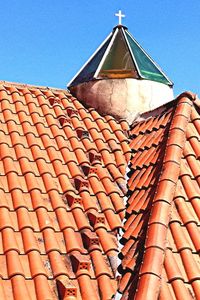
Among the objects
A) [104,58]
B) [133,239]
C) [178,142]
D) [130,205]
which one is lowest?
[133,239]

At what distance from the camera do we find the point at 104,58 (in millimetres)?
10055

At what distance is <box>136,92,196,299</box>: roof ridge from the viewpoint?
5.27 metres

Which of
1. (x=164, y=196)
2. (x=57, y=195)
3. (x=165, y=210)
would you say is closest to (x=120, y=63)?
(x=57, y=195)

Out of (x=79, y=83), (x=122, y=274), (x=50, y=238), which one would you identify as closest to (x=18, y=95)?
(x=79, y=83)

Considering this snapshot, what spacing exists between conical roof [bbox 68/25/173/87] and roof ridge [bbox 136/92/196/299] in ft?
5.65

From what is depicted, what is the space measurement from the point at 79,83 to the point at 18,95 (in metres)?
1.28

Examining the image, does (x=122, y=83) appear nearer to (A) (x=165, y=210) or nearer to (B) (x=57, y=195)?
(B) (x=57, y=195)

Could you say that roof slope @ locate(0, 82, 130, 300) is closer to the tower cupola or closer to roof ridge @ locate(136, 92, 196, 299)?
the tower cupola

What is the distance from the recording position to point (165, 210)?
20.0 ft

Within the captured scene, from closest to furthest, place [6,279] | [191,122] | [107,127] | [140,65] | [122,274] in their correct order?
[6,279] → [122,274] → [191,122] → [107,127] → [140,65]

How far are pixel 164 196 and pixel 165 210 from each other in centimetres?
23

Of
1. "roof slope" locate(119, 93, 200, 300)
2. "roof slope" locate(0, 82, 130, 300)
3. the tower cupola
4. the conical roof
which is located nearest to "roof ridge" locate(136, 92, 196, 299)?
"roof slope" locate(119, 93, 200, 300)

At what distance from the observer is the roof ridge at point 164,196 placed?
527 cm

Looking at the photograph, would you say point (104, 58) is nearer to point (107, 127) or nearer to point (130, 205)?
point (107, 127)
